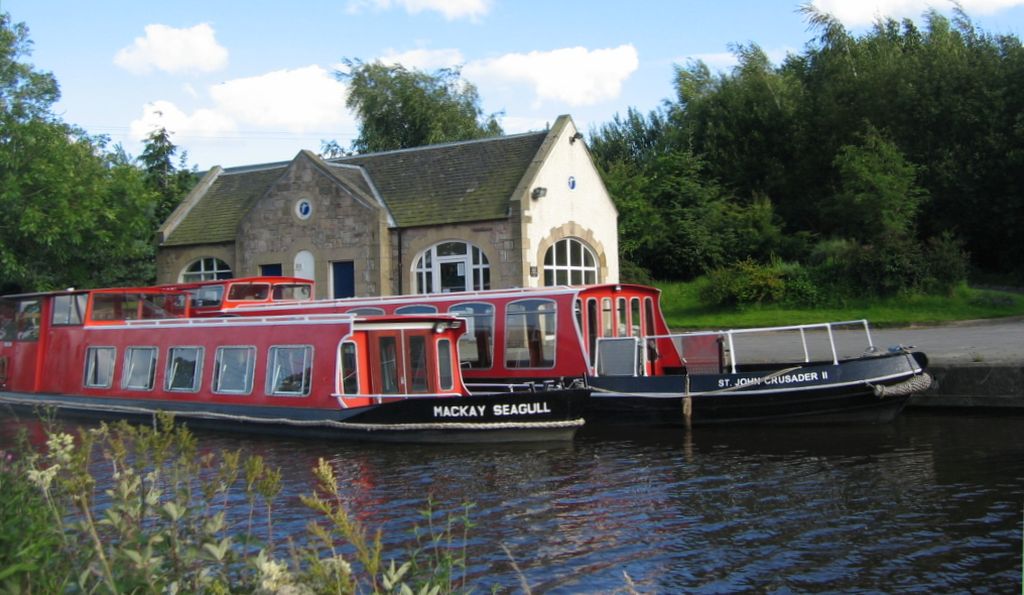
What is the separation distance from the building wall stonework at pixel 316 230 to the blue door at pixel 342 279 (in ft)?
0.48

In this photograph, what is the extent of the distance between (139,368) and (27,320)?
3.06 metres

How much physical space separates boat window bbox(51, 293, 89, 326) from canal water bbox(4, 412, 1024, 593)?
5.17 meters

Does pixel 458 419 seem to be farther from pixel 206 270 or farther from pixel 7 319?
pixel 206 270

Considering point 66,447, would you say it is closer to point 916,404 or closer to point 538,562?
point 538,562

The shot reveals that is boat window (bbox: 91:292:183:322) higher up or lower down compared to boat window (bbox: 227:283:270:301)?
lower down

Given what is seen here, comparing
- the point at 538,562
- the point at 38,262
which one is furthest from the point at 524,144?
the point at 538,562

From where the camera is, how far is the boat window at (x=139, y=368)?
59.4 feet

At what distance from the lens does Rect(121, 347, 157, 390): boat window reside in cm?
1809

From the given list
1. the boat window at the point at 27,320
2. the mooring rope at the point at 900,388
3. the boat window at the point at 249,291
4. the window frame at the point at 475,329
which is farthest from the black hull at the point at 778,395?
the boat window at the point at 27,320

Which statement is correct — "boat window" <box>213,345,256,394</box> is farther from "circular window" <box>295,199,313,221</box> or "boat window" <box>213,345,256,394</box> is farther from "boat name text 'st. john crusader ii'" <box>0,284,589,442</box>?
"circular window" <box>295,199,313,221</box>

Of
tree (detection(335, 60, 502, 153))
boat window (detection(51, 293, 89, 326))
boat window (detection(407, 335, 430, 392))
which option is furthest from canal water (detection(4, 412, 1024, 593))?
tree (detection(335, 60, 502, 153))

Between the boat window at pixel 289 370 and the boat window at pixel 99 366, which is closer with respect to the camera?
the boat window at pixel 289 370

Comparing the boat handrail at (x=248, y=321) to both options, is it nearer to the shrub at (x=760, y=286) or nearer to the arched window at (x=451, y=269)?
the arched window at (x=451, y=269)

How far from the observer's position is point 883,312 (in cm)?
2770
